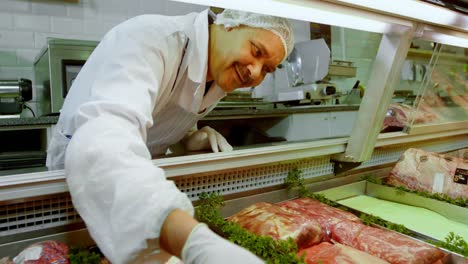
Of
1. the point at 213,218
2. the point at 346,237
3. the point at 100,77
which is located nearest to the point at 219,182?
the point at 213,218

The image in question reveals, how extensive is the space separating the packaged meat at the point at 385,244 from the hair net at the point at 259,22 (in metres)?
0.93

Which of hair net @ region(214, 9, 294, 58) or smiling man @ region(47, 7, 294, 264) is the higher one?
hair net @ region(214, 9, 294, 58)

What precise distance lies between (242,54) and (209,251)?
1026mm

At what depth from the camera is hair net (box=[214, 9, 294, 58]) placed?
1484mm

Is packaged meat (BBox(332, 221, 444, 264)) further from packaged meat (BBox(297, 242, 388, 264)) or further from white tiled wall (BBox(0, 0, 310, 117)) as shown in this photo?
white tiled wall (BBox(0, 0, 310, 117))

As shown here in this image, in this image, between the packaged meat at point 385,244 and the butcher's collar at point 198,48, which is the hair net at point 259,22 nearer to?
the butcher's collar at point 198,48

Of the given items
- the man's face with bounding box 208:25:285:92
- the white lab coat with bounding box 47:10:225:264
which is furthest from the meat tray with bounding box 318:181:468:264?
the white lab coat with bounding box 47:10:225:264

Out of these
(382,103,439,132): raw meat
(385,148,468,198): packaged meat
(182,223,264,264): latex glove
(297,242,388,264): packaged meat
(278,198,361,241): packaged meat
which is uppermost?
(382,103,439,132): raw meat

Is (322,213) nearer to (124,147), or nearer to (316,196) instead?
(316,196)

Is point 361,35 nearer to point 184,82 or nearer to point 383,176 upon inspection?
point 383,176

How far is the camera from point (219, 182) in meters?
1.60

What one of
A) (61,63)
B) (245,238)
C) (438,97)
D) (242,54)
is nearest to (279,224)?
(245,238)

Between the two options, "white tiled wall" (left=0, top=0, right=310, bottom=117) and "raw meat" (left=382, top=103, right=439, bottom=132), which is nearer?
"raw meat" (left=382, top=103, right=439, bottom=132)

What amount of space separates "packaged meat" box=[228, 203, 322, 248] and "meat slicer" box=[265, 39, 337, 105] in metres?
2.79
